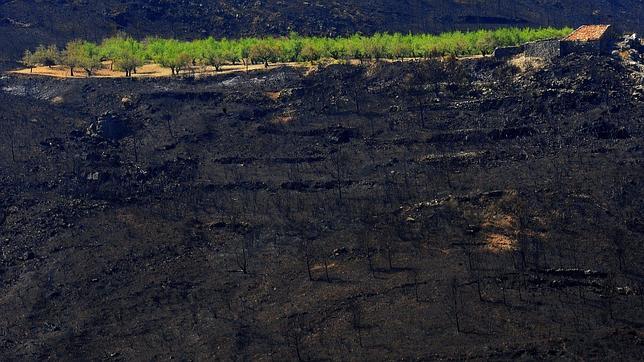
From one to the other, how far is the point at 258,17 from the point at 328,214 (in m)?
64.2

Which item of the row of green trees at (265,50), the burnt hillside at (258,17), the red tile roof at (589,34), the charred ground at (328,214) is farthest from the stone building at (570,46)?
the burnt hillside at (258,17)

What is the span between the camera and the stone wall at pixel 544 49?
9819 cm

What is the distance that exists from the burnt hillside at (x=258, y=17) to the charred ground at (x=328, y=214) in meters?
26.2

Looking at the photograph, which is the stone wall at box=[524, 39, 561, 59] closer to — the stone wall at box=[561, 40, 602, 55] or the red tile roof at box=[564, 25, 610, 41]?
the stone wall at box=[561, 40, 602, 55]

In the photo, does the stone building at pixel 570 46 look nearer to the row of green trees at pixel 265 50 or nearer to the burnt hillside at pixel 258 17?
the row of green trees at pixel 265 50

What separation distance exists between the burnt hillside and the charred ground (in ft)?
85.9

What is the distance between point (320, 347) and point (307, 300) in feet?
21.8

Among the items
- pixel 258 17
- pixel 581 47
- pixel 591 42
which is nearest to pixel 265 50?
pixel 258 17

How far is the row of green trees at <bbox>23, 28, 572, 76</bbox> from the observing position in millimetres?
107875

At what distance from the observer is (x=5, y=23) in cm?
13325

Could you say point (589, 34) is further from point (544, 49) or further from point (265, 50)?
point (265, 50)

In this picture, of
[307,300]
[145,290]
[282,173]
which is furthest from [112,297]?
[282,173]

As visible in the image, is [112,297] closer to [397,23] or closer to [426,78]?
[426,78]

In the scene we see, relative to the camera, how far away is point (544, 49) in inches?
3903
